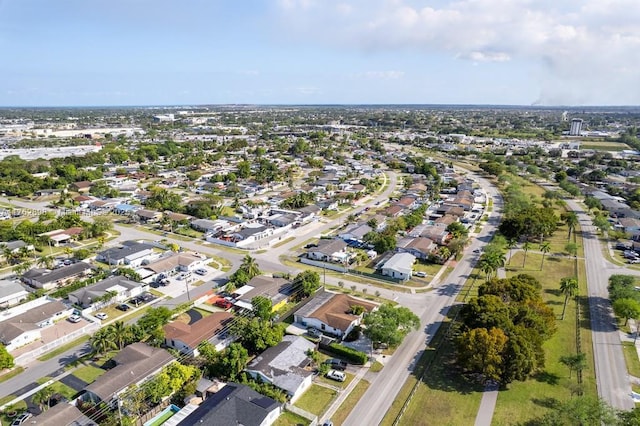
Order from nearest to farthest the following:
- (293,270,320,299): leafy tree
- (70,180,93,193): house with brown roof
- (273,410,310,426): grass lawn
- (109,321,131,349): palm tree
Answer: (273,410,310,426): grass lawn → (109,321,131,349): palm tree → (293,270,320,299): leafy tree → (70,180,93,193): house with brown roof

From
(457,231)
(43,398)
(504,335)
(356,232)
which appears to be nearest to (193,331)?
(43,398)

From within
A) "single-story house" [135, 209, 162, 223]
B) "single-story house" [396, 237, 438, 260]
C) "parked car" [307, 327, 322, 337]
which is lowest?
"parked car" [307, 327, 322, 337]

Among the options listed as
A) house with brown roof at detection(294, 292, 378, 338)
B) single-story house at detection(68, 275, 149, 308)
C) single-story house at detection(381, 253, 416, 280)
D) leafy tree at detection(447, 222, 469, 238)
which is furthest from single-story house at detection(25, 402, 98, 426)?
leafy tree at detection(447, 222, 469, 238)

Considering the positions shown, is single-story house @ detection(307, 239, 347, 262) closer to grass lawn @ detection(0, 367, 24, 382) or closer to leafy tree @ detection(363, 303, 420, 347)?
leafy tree @ detection(363, 303, 420, 347)

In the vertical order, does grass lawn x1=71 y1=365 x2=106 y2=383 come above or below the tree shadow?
above

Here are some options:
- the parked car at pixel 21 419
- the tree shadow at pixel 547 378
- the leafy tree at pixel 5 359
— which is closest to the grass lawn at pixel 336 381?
the tree shadow at pixel 547 378

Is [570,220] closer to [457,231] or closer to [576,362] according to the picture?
A: [457,231]
